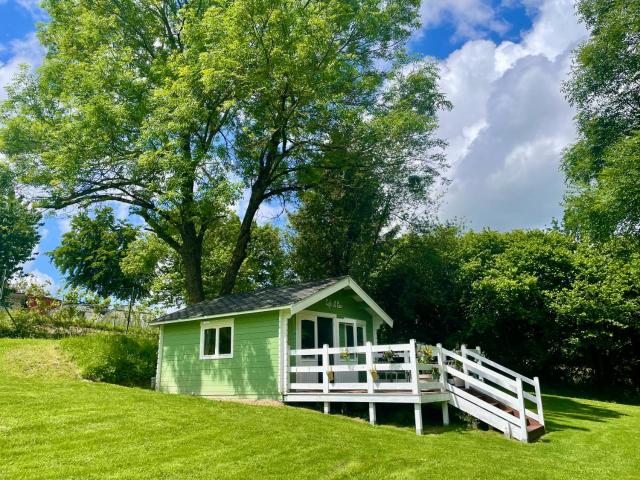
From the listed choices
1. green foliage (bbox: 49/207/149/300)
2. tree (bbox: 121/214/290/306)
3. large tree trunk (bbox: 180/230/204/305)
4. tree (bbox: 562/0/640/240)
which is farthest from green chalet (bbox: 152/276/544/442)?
green foliage (bbox: 49/207/149/300)

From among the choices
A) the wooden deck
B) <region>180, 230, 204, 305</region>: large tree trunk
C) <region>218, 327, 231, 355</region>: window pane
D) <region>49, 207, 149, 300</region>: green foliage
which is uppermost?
<region>49, 207, 149, 300</region>: green foliage

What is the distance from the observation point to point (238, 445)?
7.14m

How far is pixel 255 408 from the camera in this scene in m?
10.5

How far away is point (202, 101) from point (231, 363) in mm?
9376

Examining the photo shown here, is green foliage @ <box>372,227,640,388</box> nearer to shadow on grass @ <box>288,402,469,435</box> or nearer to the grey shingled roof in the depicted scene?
the grey shingled roof

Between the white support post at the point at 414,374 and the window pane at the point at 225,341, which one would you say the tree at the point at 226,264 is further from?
the white support post at the point at 414,374

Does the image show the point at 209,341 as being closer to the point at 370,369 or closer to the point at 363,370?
the point at 363,370

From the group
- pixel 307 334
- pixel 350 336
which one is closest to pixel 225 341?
pixel 307 334

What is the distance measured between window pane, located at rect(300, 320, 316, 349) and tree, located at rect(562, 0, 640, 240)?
992 centimetres

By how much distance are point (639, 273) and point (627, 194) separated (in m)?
7.30

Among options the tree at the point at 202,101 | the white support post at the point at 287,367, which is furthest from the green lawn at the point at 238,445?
the tree at the point at 202,101

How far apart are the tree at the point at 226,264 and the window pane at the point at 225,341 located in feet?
38.9

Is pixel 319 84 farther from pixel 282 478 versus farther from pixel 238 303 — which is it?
pixel 282 478

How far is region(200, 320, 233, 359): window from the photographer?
14320mm
